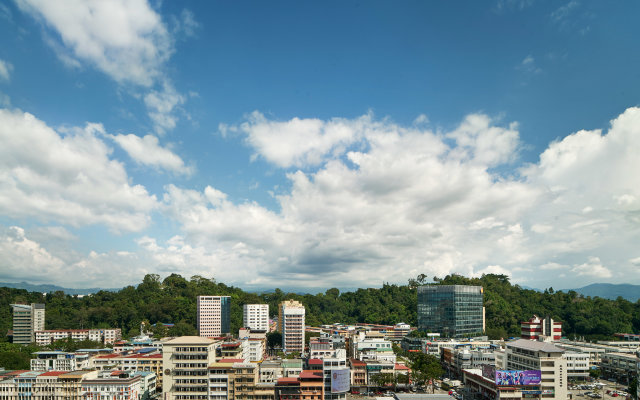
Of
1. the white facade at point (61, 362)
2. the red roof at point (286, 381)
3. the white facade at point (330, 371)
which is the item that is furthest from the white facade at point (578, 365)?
the white facade at point (61, 362)

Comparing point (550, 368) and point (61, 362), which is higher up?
point (550, 368)

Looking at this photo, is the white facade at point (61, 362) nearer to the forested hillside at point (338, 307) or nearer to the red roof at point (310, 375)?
the forested hillside at point (338, 307)

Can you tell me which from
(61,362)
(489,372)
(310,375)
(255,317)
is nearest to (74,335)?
(61,362)

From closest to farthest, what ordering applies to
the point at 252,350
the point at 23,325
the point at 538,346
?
the point at 538,346, the point at 252,350, the point at 23,325

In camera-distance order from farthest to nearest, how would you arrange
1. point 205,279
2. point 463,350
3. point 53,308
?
point 205,279 < point 53,308 < point 463,350

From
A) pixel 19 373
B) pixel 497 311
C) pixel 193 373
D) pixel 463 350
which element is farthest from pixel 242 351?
pixel 497 311

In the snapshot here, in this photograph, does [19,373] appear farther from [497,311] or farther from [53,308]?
[497,311]

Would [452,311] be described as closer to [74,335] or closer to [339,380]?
[339,380]
